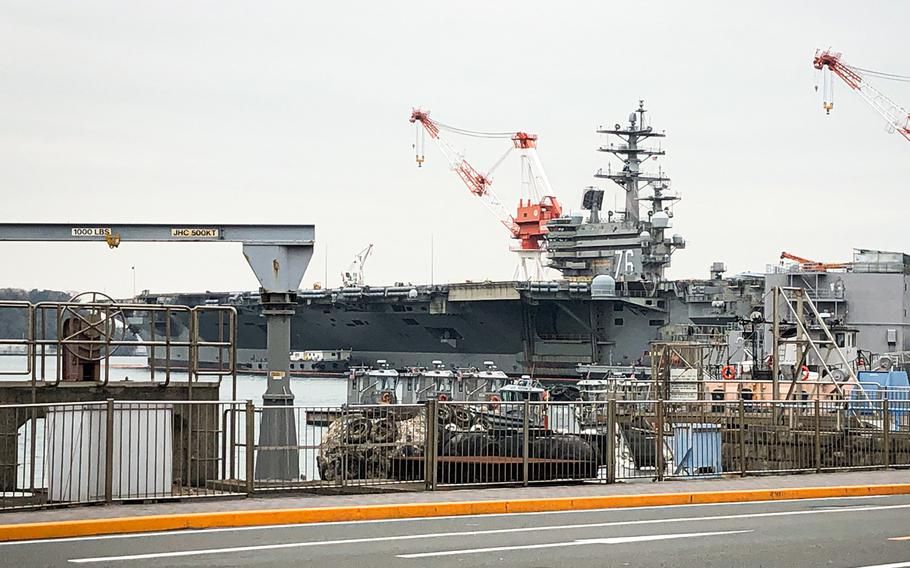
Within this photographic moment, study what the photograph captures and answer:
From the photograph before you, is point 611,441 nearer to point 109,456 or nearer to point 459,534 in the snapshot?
point 459,534

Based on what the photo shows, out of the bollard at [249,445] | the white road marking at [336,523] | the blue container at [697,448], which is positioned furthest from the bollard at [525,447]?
the bollard at [249,445]

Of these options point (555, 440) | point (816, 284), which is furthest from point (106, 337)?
point (816, 284)

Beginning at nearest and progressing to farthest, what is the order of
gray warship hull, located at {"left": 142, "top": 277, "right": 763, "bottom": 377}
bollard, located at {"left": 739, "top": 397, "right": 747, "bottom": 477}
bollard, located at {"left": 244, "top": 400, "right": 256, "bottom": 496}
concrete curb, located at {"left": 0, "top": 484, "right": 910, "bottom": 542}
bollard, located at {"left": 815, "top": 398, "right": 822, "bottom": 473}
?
concrete curb, located at {"left": 0, "top": 484, "right": 910, "bottom": 542} → bollard, located at {"left": 244, "top": 400, "right": 256, "bottom": 496} → bollard, located at {"left": 739, "top": 397, "right": 747, "bottom": 477} → bollard, located at {"left": 815, "top": 398, "right": 822, "bottom": 473} → gray warship hull, located at {"left": 142, "top": 277, "right": 763, "bottom": 377}

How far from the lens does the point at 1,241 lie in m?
16.9

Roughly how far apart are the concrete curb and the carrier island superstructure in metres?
47.3

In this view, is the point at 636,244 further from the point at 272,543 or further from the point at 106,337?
the point at 272,543

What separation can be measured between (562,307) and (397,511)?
196 feet

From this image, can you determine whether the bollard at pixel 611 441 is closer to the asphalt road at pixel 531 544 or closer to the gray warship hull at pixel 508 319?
the asphalt road at pixel 531 544

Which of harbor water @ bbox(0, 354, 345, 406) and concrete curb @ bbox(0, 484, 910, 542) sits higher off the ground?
concrete curb @ bbox(0, 484, 910, 542)

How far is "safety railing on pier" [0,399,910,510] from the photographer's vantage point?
1126 cm

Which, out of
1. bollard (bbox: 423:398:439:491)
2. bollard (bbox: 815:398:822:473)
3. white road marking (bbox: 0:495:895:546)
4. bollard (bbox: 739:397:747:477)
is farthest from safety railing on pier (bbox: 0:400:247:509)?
bollard (bbox: 815:398:822:473)

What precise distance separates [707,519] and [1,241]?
1071 cm

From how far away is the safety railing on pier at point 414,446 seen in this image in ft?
36.9

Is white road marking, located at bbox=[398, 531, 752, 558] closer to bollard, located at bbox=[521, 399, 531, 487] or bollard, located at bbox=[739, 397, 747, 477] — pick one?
bollard, located at bbox=[521, 399, 531, 487]
